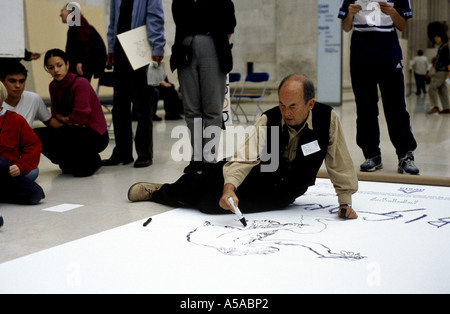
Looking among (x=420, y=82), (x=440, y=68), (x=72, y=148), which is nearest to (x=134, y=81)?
(x=72, y=148)

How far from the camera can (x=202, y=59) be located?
456 cm

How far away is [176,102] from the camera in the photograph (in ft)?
34.0

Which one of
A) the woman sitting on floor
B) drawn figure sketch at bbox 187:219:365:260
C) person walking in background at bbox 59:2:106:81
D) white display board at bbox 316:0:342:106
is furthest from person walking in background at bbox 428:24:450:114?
drawn figure sketch at bbox 187:219:365:260

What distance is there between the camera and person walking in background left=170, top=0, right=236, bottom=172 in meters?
4.56

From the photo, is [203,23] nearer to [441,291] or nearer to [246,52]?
[441,291]

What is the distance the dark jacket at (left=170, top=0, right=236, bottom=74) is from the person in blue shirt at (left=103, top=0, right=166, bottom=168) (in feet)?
1.35

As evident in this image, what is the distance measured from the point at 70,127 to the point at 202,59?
1226 millimetres

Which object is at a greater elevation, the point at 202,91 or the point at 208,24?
the point at 208,24

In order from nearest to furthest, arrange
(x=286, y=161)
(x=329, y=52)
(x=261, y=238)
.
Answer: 1. (x=261, y=238)
2. (x=286, y=161)
3. (x=329, y=52)

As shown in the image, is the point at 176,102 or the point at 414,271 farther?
the point at 176,102

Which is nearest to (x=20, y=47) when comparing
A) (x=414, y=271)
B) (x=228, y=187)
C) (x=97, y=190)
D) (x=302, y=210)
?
(x=97, y=190)

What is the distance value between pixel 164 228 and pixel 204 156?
1.84m

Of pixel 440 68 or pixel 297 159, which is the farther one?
pixel 440 68

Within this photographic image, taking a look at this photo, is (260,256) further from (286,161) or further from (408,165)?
(408,165)
